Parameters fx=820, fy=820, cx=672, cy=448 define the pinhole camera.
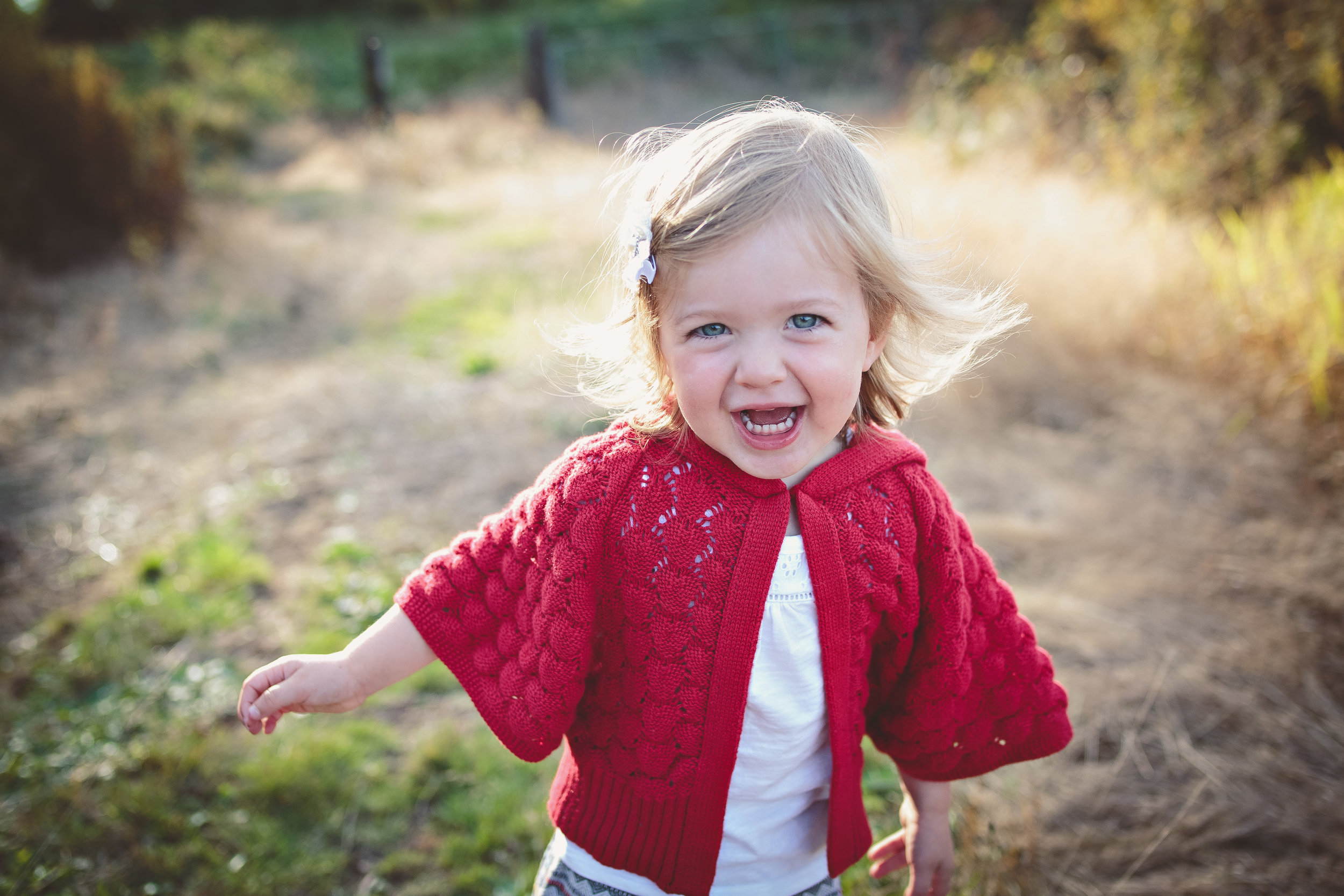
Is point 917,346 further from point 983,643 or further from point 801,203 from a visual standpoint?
point 983,643

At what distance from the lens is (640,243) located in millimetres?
1225

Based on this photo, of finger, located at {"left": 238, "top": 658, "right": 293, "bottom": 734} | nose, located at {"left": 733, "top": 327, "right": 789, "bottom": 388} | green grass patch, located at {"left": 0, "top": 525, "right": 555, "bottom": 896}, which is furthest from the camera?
green grass patch, located at {"left": 0, "top": 525, "right": 555, "bottom": 896}

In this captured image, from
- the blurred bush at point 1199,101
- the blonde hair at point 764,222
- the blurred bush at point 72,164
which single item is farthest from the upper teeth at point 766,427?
the blurred bush at point 72,164

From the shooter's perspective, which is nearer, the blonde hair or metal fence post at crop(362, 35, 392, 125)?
the blonde hair

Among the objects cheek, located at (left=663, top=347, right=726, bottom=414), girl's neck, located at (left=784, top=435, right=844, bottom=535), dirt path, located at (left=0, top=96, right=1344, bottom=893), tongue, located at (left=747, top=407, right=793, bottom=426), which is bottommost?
dirt path, located at (left=0, top=96, right=1344, bottom=893)

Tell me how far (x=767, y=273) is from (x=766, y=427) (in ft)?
0.75

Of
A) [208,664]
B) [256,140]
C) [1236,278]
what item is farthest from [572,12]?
[208,664]

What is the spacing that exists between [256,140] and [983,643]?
1526cm

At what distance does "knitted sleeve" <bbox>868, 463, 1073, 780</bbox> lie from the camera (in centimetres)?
136

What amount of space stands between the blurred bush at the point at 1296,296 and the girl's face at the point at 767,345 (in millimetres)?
3443

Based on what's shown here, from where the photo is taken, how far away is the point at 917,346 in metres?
1.45

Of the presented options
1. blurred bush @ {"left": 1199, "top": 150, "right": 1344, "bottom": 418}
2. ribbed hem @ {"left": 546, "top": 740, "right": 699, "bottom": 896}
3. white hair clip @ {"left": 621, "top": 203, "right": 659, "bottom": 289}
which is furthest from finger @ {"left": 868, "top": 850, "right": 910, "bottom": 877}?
blurred bush @ {"left": 1199, "top": 150, "right": 1344, "bottom": 418}

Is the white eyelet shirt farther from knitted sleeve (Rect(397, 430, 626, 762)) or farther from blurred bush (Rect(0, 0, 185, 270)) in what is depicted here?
blurred bush (Rect(0, 0, 185, 270))

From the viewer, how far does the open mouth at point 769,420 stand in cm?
123
